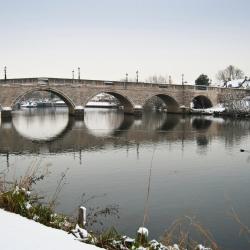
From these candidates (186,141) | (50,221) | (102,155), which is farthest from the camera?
(186,141)

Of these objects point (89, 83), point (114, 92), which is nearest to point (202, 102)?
point (114, 92)

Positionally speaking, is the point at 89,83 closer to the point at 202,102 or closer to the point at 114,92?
the point at 114,92

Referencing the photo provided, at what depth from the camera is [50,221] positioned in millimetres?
7078

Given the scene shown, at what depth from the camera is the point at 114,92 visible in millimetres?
58344

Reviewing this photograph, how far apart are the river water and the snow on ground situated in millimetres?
3209

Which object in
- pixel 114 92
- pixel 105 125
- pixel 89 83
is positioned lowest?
pixel 105 125

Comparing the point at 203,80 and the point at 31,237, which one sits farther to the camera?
the point at 203,80

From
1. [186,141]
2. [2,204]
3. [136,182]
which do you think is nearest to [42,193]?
[136,182]

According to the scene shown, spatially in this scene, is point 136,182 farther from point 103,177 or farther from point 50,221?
point 50,221

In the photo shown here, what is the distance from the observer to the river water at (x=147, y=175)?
1222 cm

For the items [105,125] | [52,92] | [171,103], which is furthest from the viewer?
[171,103]

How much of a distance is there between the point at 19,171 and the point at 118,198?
691 centimetres

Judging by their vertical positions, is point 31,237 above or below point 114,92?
below

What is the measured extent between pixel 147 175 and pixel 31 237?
1277cm
